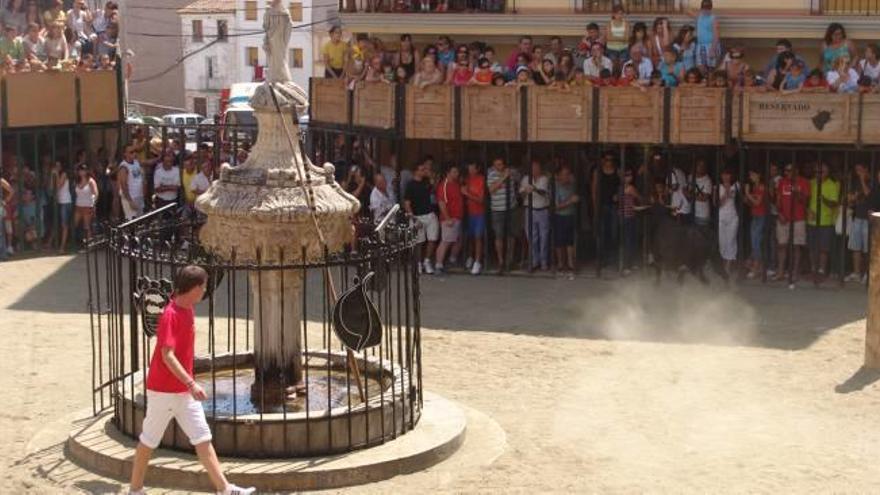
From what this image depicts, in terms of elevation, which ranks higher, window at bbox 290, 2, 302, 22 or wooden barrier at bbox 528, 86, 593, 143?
window at bbox 290, 2, 302, 22

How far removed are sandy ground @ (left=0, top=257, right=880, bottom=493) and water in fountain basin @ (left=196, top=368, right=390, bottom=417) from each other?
3.47 ft

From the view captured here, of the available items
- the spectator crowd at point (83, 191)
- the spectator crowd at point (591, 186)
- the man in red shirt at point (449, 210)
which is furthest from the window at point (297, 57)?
the man in red shirt at point (449, 210)

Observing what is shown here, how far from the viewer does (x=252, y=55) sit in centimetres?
6088

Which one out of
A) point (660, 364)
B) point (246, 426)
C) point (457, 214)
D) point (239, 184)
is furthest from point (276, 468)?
point (457, 214)

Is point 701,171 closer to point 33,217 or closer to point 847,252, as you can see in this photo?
point 847,252

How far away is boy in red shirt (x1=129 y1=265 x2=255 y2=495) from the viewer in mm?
→ 10750

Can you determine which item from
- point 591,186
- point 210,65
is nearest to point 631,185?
point 591,186

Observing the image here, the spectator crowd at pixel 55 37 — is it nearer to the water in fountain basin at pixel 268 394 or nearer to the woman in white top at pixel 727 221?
the woman in white top at pixel 727 221

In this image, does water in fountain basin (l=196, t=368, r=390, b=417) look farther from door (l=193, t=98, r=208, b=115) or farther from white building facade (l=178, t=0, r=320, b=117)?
door (l=193, t=98, r=208, b=115)

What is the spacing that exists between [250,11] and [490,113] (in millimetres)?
39901

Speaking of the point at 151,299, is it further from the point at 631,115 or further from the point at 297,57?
the point at 297,57

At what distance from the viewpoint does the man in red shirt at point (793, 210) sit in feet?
68.9

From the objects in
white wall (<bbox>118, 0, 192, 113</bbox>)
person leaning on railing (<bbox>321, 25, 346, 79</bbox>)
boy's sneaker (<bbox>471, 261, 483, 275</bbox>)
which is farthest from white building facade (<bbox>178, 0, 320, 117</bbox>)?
boy's sneaker (<bbox>471, 261, 483, 275</bbox>)

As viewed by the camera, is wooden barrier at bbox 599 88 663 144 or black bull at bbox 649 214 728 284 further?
wooden barrier at bbox 599 88 663 144
